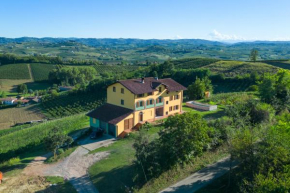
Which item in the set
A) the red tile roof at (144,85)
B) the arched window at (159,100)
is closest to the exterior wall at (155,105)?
the arched window at (159,100)

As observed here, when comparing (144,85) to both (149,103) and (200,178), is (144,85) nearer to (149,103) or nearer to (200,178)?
(149,103)

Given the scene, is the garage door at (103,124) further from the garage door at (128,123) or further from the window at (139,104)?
the window at (139,104)

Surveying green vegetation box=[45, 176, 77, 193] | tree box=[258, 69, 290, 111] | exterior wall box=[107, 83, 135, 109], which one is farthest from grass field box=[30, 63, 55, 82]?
green vegetation box=[45, 176, 77, 193]

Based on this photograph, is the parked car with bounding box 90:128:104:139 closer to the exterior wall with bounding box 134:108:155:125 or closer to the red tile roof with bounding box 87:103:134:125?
the red tile roof with bounding box 87:103:134:125

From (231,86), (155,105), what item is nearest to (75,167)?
(155,105)

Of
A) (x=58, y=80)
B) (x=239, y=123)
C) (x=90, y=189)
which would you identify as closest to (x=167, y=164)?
(x=90, y=189)
